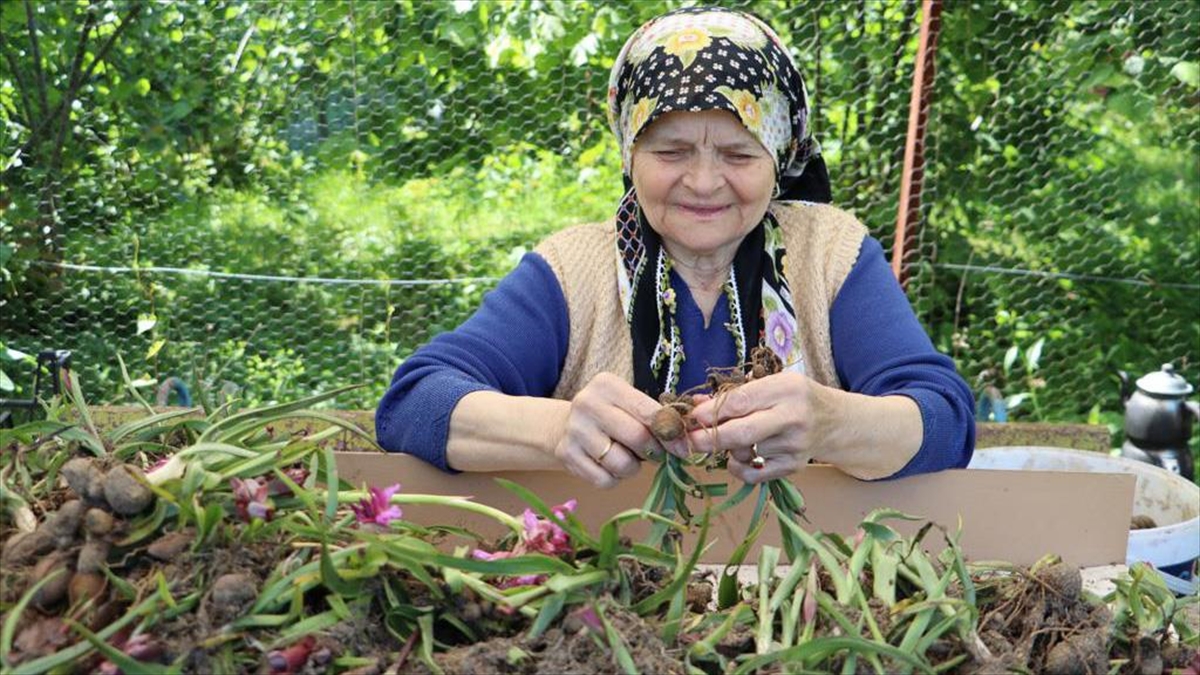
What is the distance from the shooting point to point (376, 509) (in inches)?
36.2

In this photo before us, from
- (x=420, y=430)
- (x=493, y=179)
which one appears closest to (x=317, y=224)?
(x=493, y=179)

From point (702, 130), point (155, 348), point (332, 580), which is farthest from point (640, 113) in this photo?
point (155, 348)

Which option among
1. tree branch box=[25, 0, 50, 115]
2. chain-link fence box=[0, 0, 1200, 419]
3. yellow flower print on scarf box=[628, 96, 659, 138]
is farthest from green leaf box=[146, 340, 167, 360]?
yellow flower print on scarf box=[628, 96, 659, 138]

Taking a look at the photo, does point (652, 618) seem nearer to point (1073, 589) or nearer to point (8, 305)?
point (1073, 589)

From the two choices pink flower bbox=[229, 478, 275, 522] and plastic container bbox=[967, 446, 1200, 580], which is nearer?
pink flower bbox=[229, 478, 275, 522]

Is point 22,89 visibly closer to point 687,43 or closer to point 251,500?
point 687,43

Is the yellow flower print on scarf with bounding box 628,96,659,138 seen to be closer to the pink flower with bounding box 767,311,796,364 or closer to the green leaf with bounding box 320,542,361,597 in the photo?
the pink flower with bounding box 767,311,796,364

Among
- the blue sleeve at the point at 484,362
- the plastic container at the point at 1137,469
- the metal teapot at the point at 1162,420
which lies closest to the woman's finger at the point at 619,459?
the blue sleeve at the point at 484,362

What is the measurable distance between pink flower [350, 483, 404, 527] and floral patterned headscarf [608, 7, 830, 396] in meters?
0.81

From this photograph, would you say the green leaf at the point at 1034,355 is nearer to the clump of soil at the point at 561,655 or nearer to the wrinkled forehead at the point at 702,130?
the wrinkled forehead at the point at 702,130

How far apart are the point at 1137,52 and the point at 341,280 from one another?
6.70 ft

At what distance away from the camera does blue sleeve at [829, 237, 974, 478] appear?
1.51 m

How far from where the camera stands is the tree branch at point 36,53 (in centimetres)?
325

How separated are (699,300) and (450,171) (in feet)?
6.11
